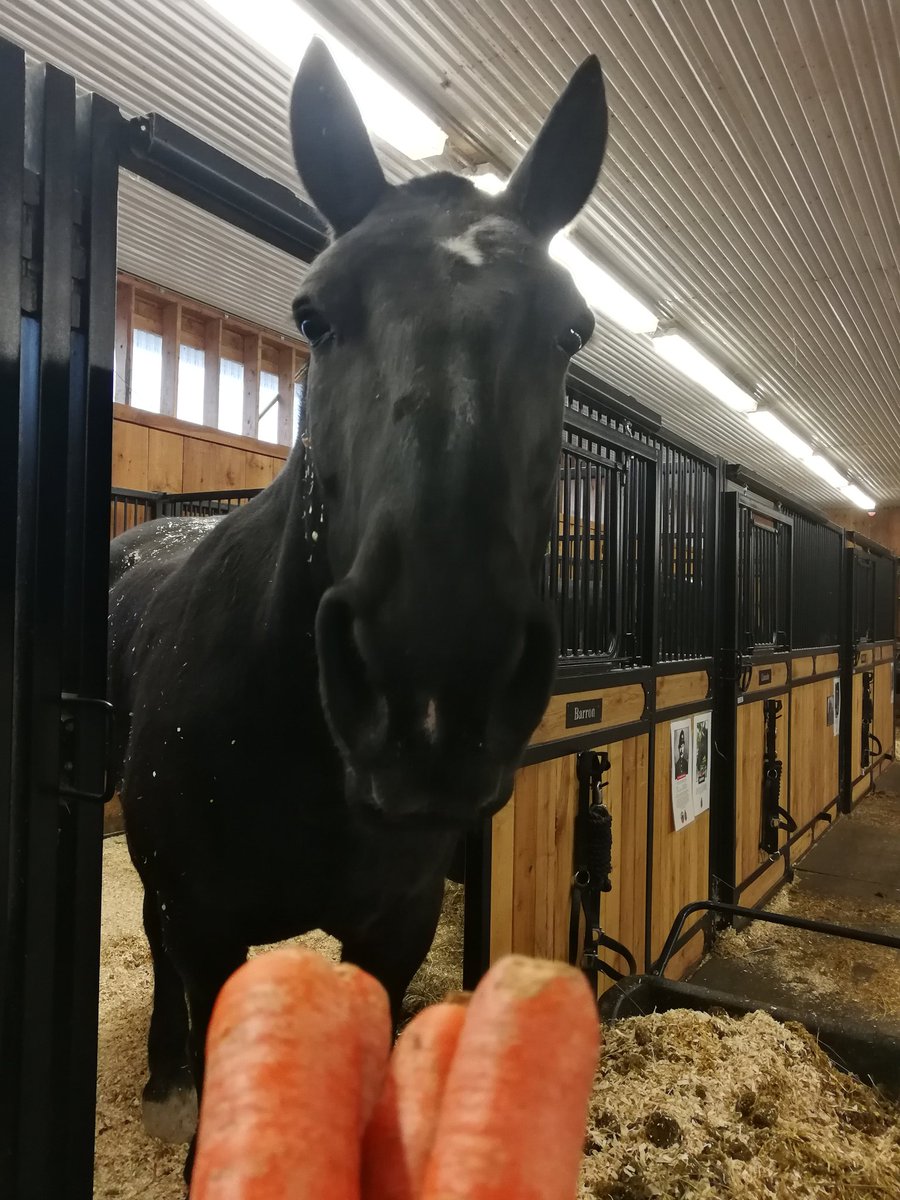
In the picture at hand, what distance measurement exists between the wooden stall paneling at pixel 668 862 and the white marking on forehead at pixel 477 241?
87.4 inches

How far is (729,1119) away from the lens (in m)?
1.70

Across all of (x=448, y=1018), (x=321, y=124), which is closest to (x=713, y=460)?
(x=321, y=124)

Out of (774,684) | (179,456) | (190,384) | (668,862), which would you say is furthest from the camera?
(190,384)

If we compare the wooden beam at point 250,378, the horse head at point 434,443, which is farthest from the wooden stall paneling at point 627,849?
the wooden beam at point 250,378

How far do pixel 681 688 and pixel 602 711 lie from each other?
0.80 meters

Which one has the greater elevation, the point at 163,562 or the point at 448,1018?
the point at 163,562

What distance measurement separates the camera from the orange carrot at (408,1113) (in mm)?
446

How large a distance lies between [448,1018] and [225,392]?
331 inches

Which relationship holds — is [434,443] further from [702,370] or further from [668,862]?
[702,370]

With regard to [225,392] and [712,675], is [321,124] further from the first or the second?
[225,392]

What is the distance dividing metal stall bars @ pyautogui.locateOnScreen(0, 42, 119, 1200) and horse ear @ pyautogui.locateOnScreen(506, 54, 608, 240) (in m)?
0.58

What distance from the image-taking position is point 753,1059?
1891 millimetres

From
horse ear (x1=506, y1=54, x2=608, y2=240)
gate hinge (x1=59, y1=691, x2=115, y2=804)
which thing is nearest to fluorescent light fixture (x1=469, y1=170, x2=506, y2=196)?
horse ear (x1=506, y1=54, x2=608, y2=240)

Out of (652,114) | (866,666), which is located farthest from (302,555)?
(866,666)
